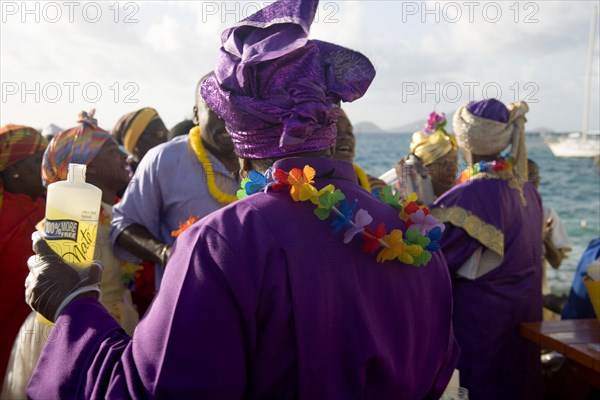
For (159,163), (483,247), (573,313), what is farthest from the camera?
(573,313)

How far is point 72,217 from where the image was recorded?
197 cm

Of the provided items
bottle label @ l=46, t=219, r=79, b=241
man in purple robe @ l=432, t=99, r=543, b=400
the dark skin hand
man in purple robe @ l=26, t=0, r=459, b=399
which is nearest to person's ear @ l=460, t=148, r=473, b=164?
man in purple robe @ l=432, t=99, r=543, b=400

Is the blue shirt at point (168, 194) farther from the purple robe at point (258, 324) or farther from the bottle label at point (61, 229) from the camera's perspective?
the purple robe at point (258, 324)

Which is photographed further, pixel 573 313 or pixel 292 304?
pixel 573 313

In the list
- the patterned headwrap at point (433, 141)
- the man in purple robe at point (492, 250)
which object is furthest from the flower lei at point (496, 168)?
the patterned headwrap at point (433, 141)

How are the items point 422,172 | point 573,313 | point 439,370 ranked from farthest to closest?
point 422,172 < point 573,313 < point 439,370

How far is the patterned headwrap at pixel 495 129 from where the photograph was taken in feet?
13.8

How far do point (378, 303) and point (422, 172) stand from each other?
446 cm

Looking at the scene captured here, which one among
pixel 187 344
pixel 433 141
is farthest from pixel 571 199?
pixel 187 344

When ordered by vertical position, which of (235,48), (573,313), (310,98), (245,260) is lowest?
(573,313)

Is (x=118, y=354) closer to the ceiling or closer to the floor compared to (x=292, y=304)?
closer to the floor

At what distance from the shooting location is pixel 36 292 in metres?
1.68

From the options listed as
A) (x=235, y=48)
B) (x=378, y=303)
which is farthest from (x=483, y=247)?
(x=235, y=48)

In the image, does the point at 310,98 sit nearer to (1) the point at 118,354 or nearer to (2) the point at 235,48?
(2) the point at 235,48
